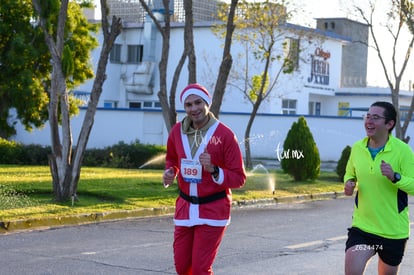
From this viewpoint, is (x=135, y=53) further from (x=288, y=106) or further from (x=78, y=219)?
(x=78, y=219)

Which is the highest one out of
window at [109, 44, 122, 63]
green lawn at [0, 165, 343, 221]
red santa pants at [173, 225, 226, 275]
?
window at [109, 44, 122, 63]

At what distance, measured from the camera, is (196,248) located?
645 cm

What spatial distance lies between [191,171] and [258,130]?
35.1m

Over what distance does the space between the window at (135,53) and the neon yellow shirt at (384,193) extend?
46700 millimetres

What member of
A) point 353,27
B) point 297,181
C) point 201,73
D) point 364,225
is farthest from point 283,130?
point 364,225

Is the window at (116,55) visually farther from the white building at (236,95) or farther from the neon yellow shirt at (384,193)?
the neon yellow shirt at (384,193)

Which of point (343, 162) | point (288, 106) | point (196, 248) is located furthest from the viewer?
point (288, 106)

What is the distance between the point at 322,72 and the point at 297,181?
2882cm

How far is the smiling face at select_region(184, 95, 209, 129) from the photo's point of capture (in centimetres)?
654

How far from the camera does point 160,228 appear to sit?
553 inches

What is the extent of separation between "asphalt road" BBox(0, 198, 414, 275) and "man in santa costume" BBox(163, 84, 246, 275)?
10.5 feet

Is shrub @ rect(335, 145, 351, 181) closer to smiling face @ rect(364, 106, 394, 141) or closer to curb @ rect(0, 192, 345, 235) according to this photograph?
curb @ rect(0, 192, 345, 235)

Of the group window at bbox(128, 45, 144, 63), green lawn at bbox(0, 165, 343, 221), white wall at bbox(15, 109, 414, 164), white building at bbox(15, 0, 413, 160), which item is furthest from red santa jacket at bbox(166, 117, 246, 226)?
window at bbox(128, 45, 144, 63)

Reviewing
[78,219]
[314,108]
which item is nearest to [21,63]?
[78,219]
